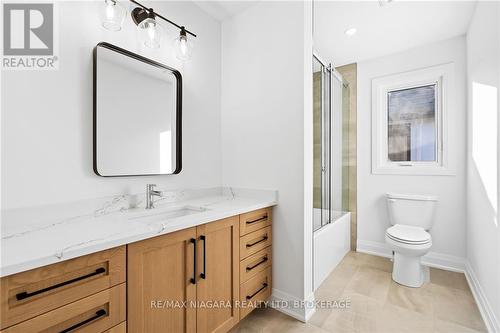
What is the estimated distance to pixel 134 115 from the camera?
1623mm

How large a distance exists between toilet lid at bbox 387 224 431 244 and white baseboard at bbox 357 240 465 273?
47cm

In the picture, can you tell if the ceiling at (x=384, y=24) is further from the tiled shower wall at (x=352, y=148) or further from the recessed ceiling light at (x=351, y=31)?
the tiled shower wall at (x=352, y=148)

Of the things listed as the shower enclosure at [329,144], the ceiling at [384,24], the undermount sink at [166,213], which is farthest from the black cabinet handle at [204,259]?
the ceiling at [384,24]

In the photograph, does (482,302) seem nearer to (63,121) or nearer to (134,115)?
(134,115)

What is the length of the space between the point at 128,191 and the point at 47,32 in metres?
0.96

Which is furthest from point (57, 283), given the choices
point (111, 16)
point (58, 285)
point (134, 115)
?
point (111, 16)

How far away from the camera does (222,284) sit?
151 centimetres

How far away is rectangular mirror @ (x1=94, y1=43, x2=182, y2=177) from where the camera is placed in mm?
1450

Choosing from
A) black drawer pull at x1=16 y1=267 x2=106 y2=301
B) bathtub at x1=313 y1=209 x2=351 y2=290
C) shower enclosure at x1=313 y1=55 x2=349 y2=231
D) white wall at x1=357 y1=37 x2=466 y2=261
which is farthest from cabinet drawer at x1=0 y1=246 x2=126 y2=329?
white wall at x1=357 y1=37 x2=466 y2=261

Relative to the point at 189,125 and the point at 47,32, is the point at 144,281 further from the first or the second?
the point at 47,32

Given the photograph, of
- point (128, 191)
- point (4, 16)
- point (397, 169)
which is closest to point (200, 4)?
point (4, 16)

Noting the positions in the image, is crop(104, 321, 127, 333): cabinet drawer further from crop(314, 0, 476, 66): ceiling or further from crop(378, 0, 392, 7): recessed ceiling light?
crop(378, 0, 392, 7): recessed ceiling light

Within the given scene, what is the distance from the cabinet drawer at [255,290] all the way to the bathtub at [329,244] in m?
0.46

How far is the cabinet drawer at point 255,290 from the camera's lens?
1667 millimetres
